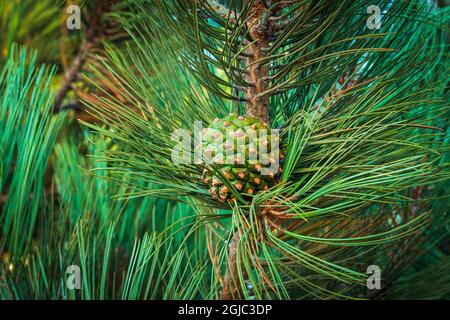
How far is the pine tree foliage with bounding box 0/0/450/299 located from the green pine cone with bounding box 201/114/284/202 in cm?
1

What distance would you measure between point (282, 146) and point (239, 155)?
5 centimetres

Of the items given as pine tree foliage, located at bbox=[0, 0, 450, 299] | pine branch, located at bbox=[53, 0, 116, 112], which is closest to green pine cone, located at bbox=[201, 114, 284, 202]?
pine tree foliage, located at bbox=[0, 0, 450, 299]

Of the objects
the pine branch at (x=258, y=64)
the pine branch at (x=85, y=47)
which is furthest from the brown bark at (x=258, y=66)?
the pine branch at (x=85, y=47)

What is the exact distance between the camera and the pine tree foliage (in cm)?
38

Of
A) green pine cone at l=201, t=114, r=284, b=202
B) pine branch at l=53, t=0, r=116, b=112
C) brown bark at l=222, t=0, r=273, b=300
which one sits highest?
pine branch at l=53, t=0, r=116, b=112

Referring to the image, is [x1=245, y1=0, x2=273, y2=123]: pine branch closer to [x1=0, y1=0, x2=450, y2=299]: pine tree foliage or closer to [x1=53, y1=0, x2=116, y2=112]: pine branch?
[x1=0, y1=0, x2=450, y2=299]: pine tree foliage

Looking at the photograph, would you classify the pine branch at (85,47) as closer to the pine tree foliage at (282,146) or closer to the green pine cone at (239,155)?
the pine tree foliage at (282,146)

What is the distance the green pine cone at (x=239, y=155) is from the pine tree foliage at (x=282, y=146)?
0.4 inches

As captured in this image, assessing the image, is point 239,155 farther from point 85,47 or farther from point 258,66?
point 85,47

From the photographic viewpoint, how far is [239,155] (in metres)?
0.39

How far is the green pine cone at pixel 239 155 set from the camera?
0.39 m

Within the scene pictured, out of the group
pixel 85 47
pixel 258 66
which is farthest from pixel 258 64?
pixel 85 47

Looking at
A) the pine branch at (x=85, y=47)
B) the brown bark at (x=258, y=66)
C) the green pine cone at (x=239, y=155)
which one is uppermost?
the pine branch at (x=85, y=47)
